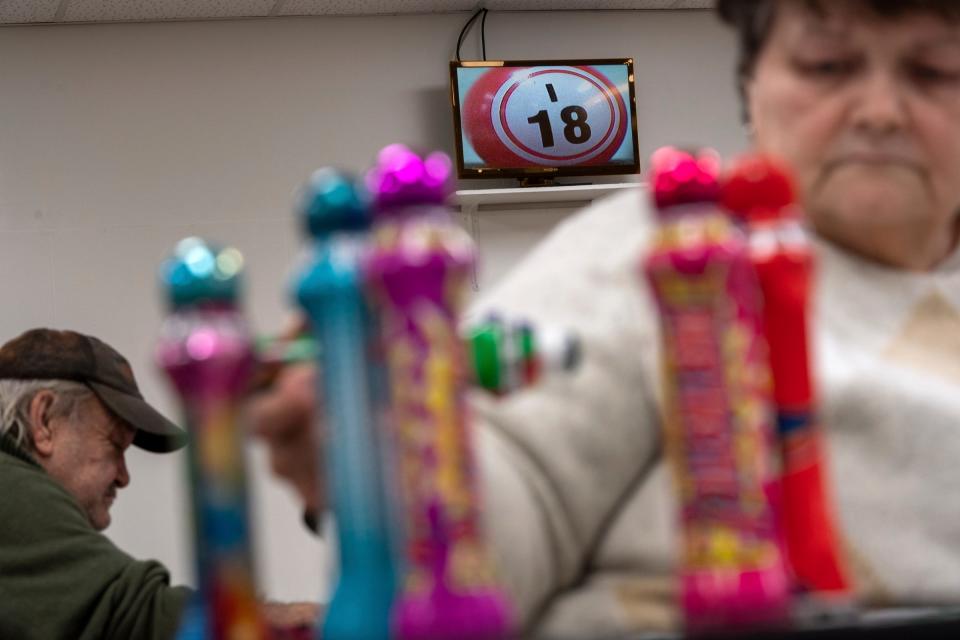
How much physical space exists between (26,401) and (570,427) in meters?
1.88

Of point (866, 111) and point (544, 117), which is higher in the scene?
point (544, 117)

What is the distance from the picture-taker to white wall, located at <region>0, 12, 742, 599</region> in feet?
13.0

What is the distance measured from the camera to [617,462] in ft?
2.59

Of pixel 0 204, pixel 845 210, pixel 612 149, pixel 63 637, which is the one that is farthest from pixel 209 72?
pixel 845 210

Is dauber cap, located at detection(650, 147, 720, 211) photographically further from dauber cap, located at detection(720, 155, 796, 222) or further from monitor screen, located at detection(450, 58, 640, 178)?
monitor screen, located at detection(450, 58, 640, 178)

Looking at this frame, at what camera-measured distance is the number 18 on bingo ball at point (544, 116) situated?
4.13 meters

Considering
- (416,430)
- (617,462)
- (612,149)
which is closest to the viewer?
(416,430)

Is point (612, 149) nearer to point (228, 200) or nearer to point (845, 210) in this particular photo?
point (228, 200)

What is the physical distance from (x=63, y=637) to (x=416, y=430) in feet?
5.46

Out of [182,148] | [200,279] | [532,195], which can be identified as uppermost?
[182,148]

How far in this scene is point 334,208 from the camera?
0.62 metres

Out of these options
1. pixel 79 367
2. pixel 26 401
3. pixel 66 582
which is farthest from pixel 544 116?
pixel 66 582

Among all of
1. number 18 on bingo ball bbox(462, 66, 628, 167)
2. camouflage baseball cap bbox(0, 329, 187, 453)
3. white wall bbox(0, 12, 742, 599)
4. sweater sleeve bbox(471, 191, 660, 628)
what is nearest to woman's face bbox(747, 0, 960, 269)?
sweater sleeve bbox(471, 191, 660, 628)

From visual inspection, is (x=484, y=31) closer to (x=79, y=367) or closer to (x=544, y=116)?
(x=544, y=116)
